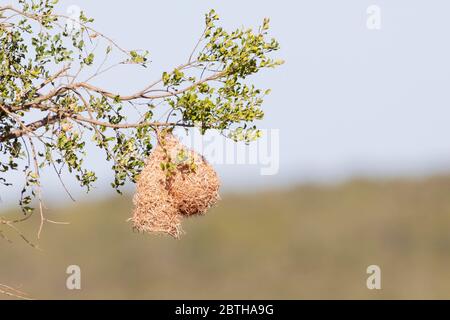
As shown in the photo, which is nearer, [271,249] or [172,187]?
[172,187]

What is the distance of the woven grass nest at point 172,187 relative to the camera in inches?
429

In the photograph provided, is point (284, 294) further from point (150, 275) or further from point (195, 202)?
point (195, 202)

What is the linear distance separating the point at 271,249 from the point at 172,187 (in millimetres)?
59419

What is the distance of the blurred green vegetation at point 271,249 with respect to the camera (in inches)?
2376

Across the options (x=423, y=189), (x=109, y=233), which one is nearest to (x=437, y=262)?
(x=423, y=189)

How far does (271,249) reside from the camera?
230 feet

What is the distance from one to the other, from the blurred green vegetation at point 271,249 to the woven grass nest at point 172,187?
4442cm

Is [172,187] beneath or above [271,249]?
beneath

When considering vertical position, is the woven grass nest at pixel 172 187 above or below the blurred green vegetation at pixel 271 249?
below

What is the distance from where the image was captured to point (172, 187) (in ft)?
36.2

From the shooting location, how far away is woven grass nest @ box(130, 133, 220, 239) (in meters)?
10.9

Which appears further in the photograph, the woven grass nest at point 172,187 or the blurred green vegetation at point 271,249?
the blurred green vegetation at point 271,249

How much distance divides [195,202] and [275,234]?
60.6 meters
